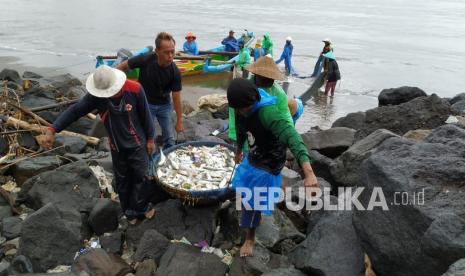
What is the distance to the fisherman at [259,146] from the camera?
3.65 m

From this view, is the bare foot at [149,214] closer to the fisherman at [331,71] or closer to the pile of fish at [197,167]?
the pile of fish at [197,167]

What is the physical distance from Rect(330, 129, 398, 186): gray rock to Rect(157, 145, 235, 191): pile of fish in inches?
62.9

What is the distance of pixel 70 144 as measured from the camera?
7477 mm

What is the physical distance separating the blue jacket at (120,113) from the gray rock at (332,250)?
2.23m

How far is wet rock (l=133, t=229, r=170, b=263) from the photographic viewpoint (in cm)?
477

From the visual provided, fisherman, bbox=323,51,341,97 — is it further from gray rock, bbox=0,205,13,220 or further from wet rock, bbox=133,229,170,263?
gray rock, bbox=0,205,13,220

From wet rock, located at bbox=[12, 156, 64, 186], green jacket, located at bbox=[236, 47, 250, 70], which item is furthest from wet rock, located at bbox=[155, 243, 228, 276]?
green jacket, located at bbox=[236, 47, 250, 70]

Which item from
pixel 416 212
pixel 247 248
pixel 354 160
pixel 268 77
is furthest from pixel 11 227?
pixel 416 212

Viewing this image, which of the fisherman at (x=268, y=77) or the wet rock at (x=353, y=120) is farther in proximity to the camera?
the wet rock at (x=353, y=120)

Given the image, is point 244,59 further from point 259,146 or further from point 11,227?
point 259,146

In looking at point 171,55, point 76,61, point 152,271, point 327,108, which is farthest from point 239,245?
point 76,61

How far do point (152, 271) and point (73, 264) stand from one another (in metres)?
0.86

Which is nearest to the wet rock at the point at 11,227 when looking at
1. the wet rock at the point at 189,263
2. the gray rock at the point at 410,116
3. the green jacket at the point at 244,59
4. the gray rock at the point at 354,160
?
the wet rock at the point at 189,263

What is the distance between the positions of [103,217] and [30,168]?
1.90m
